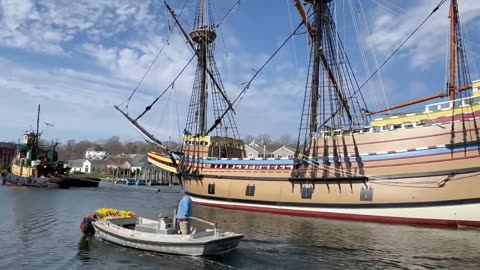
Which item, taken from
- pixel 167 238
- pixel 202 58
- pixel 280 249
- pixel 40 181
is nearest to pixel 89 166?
pixel 40 181

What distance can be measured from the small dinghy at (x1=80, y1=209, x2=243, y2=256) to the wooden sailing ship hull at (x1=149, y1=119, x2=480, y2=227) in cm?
1341

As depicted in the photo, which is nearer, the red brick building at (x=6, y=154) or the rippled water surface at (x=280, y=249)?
the rippled water surface at (x=280, y=249)

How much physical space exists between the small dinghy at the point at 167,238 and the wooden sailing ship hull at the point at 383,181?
528 inches

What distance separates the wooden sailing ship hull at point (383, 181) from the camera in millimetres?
23031

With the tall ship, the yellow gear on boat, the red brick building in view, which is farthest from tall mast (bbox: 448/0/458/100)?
the red brick building

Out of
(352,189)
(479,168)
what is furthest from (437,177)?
(352,189)

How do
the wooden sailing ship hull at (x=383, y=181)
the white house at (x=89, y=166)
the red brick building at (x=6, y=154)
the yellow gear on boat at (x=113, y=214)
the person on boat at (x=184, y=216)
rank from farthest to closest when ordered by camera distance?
the white house at (x=89, y=166), the red brick building at (x=6, y=154), the wooden sailing ship hull at (x=383, y=181), the yellow gear on boat at (x=113, y=214), the person on boat at (x=184, y=216)

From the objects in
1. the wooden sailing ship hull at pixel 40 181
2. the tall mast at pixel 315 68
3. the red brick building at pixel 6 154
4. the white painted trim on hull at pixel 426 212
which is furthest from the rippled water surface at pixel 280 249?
the red brick building at pixel 6 154

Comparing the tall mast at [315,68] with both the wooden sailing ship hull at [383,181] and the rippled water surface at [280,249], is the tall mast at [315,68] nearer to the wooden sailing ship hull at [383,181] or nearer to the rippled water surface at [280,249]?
the wooden sailing ship hull at [383,181]

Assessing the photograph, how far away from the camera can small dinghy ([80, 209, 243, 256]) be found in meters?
14.5

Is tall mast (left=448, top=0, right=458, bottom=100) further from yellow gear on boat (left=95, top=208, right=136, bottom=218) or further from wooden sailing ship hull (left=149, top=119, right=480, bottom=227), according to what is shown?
yellow gear on boat (left=95, top=208, right=136, bottom=218)

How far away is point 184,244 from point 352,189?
49.9ft

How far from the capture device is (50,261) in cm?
1444

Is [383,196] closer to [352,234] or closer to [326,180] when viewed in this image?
[326,180]
